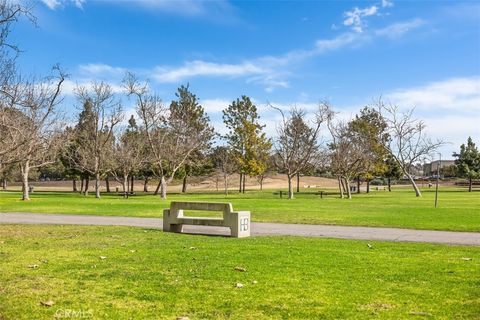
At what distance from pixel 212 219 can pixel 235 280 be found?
7.04 meters

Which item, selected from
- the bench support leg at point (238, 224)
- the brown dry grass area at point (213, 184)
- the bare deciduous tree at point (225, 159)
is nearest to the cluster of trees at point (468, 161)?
the brown dry grass area at point (213, 184)

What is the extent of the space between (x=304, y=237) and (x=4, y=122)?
1261 cm

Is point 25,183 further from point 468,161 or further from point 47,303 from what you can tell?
point 468,161

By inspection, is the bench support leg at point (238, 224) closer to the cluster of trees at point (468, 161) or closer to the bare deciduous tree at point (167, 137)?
the bare deciduous tree at point (167, 137)

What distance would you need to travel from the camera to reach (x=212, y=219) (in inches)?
575

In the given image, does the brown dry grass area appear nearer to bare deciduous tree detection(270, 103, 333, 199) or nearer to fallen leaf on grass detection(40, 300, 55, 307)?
bare deciduous tree detection(270, 103, 333, 199)

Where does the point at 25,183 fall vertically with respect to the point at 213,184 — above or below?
above

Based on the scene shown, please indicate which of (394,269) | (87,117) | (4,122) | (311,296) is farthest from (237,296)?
(87,117)

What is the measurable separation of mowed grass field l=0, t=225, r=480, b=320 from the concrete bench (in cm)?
172

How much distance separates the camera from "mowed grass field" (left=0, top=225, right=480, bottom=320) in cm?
591

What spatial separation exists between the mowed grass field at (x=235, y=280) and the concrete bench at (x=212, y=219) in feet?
5.66

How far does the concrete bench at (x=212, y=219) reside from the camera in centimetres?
1395

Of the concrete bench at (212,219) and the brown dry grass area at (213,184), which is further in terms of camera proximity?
the brown dry grass area at (213,184)

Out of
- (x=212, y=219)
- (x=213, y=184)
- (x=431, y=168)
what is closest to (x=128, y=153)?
(x=213, y=184)
